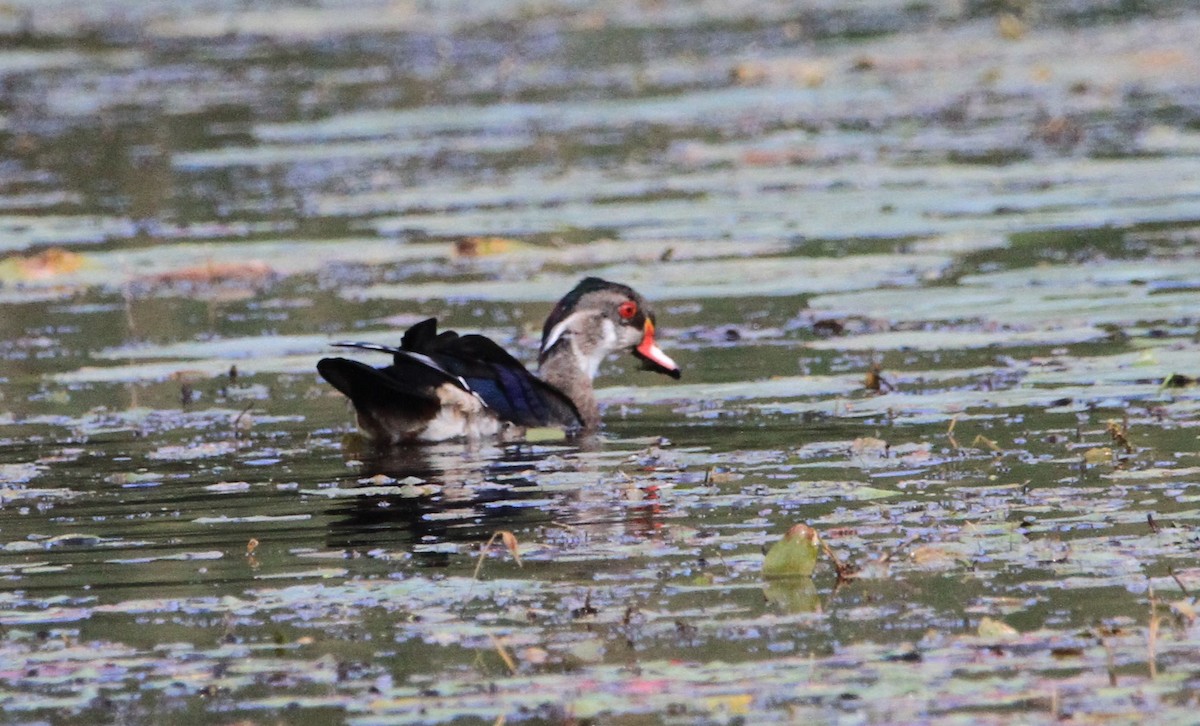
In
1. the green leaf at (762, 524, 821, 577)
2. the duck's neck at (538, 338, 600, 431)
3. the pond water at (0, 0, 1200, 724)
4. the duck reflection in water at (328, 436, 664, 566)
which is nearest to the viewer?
the pond water at (0, 0, 1200, 724)

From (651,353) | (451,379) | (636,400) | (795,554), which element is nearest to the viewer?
(795,554)

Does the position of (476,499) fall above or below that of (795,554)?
above

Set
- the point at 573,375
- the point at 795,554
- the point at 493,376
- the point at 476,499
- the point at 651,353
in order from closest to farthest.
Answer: the point at 795,554
the point at 476,499
the point at 493,376
the point at 573,375
the point at 651,353

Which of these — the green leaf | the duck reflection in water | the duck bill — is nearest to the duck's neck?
the duck bill

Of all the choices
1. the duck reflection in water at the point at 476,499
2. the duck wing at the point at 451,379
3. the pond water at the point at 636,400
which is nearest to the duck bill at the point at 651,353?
the pond water at the point at 636,400

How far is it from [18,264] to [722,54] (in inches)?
560

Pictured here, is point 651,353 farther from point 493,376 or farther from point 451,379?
point 451,379

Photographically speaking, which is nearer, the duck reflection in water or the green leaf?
the green leaf

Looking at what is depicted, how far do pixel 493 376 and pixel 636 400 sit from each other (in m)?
1.10

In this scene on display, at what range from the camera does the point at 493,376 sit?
33.9ft

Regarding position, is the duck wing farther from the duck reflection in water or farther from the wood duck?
the duck reflection in water

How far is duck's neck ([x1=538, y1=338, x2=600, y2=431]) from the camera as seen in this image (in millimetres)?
10688

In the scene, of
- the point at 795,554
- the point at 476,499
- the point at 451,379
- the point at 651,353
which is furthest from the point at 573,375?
the point at 795,554

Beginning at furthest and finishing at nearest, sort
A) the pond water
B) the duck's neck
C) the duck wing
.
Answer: the duck's neck → the duck wing → the pond water
